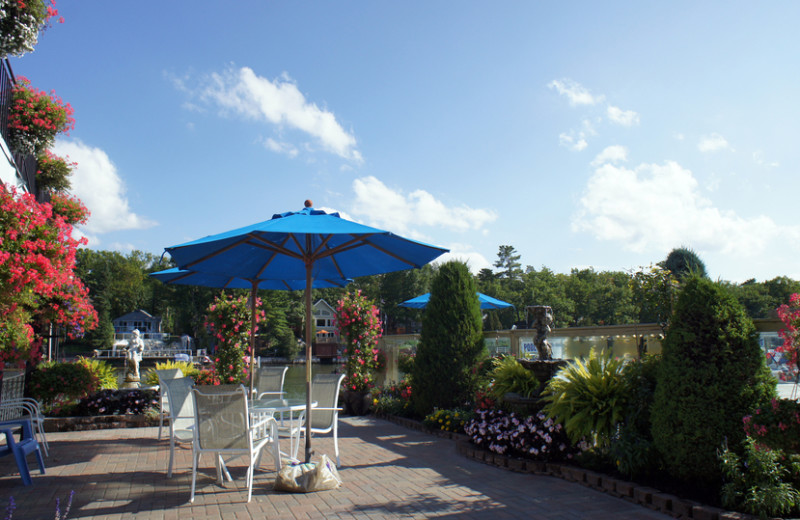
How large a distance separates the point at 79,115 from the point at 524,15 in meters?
7.29

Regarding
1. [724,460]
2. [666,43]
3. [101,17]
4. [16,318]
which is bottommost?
[724,460]

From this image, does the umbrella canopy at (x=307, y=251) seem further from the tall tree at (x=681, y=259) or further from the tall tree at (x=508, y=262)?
the tall tree at (x=508, y=262)

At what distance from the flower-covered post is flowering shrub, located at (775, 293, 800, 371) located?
25.5 ft

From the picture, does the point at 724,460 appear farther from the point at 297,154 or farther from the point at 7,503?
the point at 297,154

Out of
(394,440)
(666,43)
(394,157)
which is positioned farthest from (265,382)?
(666,43)

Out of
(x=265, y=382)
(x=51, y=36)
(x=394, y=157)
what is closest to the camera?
(x=51, y=36)

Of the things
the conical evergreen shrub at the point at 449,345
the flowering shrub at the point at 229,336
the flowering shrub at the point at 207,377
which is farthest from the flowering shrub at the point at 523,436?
the flowering shrub at the point at 207,377

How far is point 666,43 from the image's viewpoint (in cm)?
682

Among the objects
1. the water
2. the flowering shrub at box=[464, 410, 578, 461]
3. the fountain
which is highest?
the fountain

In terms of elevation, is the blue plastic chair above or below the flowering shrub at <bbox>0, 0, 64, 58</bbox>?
below

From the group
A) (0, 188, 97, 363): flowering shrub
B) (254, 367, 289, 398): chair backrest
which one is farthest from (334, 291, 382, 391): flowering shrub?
(0, 188, 97, 363): flowering shrub

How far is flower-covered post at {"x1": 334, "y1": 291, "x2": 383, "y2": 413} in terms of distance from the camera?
10375mm

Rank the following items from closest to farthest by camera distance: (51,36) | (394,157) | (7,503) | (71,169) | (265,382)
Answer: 1. (7,503)
2. (51,36)
3. (265,382)
4. (71,169)
5. (394,157)

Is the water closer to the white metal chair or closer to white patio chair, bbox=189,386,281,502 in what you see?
white patio chair, bbox=189,386,281,502
